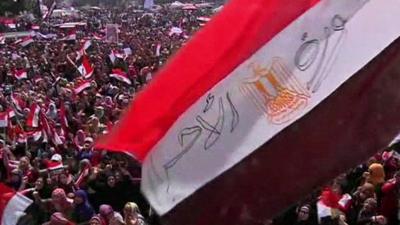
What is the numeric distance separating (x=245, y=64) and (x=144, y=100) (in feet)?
1.85

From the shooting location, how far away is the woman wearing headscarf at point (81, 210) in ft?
34.1

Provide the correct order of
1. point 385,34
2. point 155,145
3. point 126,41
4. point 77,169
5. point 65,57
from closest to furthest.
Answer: point 385,34, point 155,145, point 77,169, point 65,57, point 126,41

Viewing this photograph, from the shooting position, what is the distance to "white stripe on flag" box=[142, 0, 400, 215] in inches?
167

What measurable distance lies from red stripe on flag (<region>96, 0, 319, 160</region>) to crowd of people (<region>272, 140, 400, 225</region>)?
4331 millimetres

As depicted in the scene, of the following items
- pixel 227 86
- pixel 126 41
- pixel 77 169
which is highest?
pixel 227 86

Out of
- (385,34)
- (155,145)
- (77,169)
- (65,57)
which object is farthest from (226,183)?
(65,57)

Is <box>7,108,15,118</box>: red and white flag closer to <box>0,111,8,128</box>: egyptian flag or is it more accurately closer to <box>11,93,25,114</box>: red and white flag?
<box>11,93,25,114</box>: red and white flag

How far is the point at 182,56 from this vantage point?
184 inches

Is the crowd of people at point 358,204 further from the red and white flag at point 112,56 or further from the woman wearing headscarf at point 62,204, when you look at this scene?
the red and white flag at point 112,56

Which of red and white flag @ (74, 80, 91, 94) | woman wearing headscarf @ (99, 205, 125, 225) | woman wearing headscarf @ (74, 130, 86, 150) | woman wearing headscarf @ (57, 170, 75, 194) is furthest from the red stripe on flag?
red and white flag @ (74, 80, 91, 94)

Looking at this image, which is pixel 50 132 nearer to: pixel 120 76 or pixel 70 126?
pixel 70 126

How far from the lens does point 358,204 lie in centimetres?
998

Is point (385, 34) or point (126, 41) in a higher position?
point (385, 34)

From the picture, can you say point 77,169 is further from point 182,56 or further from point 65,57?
point 65,57
